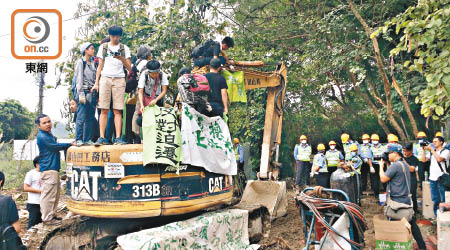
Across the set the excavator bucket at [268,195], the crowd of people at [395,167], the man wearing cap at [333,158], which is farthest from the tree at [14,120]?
the man wearing cap at [333,158]

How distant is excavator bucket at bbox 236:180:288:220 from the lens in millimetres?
8617

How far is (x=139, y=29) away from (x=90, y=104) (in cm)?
429

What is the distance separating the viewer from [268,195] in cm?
885

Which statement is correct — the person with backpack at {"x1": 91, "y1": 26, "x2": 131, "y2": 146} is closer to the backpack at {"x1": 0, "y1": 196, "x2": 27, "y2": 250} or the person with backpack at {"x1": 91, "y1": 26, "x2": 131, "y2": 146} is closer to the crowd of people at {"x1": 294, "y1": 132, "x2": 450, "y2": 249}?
the backpack at {"x1": 0, "y1": 196, "x2": 27, "y2": 250}

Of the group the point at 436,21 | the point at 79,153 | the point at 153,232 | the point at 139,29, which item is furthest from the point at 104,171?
the point at 139,29

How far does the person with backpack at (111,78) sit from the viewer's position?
17.5ft

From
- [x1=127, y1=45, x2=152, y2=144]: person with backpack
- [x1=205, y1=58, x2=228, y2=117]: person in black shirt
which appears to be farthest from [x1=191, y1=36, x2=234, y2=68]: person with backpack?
[x1=127, y1=45, x2=152, y2=144]: person with backpack

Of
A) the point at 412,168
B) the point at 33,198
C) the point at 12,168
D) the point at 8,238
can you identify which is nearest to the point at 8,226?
the point at 8,238

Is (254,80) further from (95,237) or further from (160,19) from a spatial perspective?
(95,237)

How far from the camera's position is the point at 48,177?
5.54m

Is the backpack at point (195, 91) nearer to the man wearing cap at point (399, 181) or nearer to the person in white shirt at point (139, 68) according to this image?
the person in white shirt at point (139, 68)

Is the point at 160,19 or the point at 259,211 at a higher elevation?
the point at 160,19

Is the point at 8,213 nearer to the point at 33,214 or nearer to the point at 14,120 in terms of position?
the point at 33,214

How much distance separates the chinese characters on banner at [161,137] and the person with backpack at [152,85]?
14.6 inches
